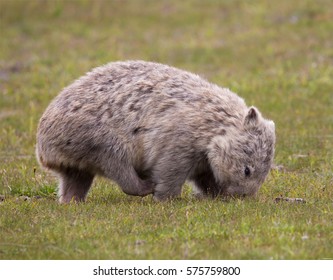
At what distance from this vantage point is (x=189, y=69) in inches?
761

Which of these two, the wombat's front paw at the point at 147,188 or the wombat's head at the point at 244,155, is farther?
the wombat's front paw at the point at 147,188

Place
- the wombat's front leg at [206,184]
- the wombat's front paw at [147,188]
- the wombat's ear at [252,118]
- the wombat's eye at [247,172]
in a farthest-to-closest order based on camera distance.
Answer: the wombat's front leg at [206,184] → the wombat's front paw at [147,188] → the wombat's ear at [252,118] → the wombat's eye at [247,172]

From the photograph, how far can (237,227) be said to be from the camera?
799 cm

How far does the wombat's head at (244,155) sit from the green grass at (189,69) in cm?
22

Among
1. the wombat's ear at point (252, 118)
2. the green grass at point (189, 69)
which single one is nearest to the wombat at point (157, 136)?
the wombat's ear at point (252, 118)

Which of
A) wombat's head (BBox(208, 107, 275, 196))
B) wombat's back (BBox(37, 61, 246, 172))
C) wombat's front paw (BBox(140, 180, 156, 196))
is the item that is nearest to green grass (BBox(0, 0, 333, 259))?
wombat's front paw (BBox(140, 180, 156, 196))

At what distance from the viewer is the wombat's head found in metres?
8.98

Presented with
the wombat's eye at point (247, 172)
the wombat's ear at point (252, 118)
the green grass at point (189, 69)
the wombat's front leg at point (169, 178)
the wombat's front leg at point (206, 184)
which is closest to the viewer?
the green grass at point (189, 69)

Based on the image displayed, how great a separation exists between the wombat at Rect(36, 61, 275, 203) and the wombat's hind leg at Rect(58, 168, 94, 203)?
3 centimetres

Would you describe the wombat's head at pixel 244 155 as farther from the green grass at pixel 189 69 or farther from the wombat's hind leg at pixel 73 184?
the wombat's hind leg at pixel 73 184

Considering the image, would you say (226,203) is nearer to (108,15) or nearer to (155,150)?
(155,150)

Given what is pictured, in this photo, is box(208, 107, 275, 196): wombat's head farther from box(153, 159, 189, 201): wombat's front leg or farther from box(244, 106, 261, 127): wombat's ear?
box(153, 159, 189, 201): wombat's front leg

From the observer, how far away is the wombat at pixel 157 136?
908 cm

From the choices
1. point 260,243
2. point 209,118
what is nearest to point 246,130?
point 209,118
